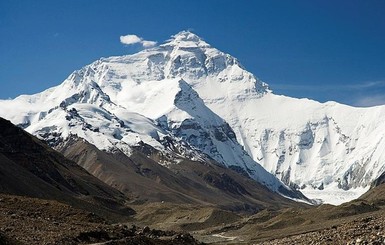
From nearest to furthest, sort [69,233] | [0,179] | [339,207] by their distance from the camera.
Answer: [69,233] < [0,179] < [339,207]

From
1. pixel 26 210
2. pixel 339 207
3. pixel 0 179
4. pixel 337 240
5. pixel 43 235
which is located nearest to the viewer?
pixel 337 240

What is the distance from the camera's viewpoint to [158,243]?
67.9 metres

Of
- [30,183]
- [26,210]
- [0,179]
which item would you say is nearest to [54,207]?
[26,210]

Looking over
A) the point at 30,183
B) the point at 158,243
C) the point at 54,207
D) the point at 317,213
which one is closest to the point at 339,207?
the point at 317,213

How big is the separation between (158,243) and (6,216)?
16356 mm

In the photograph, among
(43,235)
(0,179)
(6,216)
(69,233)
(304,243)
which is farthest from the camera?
(0,179)

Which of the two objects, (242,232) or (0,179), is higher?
(0,179)

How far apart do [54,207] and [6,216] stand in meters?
21.3

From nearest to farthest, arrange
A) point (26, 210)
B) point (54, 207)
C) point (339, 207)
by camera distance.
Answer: point (26, 210) → point (54, 207) → point (339, 207)

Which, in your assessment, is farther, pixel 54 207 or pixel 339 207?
pixel 339 207

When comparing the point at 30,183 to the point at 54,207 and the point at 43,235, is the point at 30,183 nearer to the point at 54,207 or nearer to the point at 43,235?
the point at 54,207

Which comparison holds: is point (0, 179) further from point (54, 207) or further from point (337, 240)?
point (337, 240)

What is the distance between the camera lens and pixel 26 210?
83.3m

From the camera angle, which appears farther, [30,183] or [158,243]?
[30,183]
